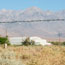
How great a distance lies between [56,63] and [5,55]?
308cm

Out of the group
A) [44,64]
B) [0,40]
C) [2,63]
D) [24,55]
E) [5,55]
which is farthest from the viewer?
[0,40]

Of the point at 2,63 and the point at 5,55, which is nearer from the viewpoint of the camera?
the point at 2,63

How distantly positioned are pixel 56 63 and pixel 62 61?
0.75m

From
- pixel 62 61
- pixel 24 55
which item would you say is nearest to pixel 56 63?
pixel 62 61

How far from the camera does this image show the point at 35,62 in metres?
17.9

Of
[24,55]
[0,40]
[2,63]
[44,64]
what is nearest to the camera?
[2,63]

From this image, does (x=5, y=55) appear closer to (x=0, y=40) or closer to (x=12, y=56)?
(x=12, y=56)

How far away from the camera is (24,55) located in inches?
872

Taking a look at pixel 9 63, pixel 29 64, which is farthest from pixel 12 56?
pixel 9 63

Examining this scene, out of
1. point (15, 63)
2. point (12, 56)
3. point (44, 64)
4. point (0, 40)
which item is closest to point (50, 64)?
point (44, 64)

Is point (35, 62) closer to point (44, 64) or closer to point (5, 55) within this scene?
point (44, 64)

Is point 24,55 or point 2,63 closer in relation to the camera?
point 2,63

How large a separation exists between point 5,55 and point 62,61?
3.58 meters

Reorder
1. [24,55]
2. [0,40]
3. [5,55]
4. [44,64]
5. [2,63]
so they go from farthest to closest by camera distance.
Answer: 1. [0,40]
2. [24,55]
3. [5,55]
4. [44,64]
5. [2,63]
